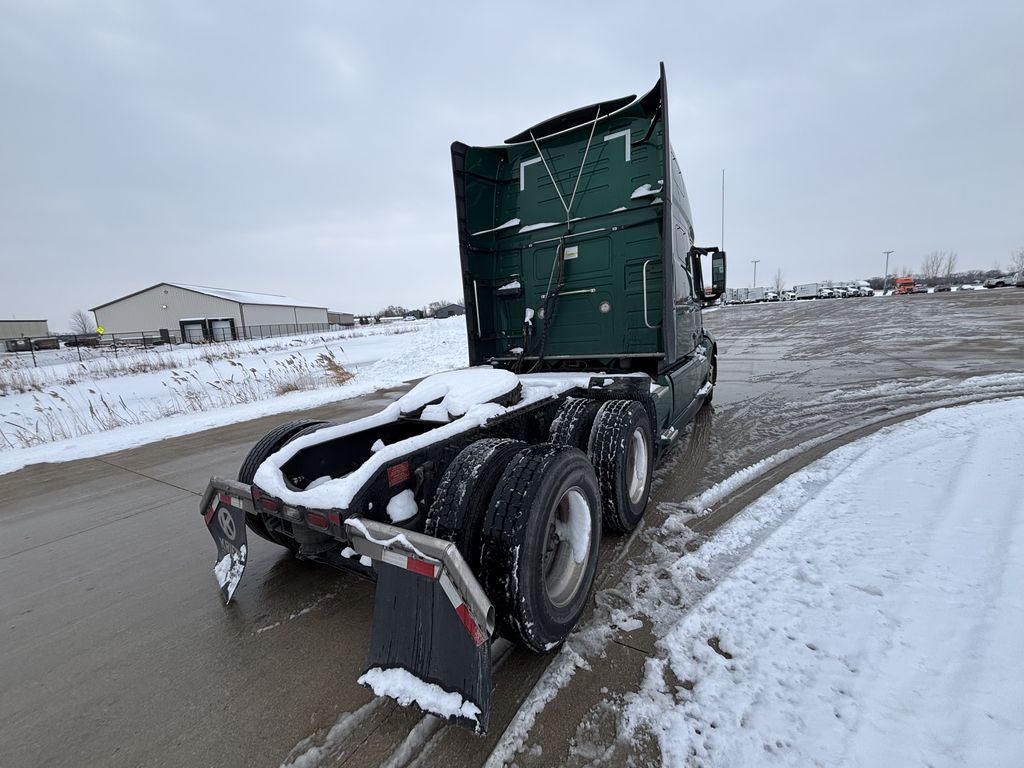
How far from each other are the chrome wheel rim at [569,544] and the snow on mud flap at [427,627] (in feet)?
2.49

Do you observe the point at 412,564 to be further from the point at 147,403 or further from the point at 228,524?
the point at 147,403

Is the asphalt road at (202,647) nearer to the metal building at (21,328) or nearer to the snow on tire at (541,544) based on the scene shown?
the snow on tire at (541,544)

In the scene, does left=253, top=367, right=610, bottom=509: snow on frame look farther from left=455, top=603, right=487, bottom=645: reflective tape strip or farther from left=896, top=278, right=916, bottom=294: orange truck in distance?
left=896, top=278, right=916, bottom=294: orange truck in distance

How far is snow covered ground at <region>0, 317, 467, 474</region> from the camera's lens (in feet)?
24.7

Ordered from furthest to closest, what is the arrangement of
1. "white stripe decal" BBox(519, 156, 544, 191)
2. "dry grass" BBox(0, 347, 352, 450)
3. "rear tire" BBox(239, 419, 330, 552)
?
"dry grass" BBox(0, 347, 352, 450) < "white stripe decal" BBox(519, 156, 544, 191) < "rear tire" BBox(239, 419, 330, 552)

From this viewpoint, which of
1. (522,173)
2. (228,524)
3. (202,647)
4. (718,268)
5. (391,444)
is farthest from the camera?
(718,268)

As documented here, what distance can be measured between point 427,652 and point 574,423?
2027 millimetres

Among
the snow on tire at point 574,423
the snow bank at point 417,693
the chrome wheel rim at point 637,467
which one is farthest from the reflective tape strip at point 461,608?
the chrome wheel rim at point 637,467

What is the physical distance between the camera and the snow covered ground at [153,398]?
296 inches

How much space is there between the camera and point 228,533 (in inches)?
107

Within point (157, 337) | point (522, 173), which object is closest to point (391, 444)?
point (522, 173)

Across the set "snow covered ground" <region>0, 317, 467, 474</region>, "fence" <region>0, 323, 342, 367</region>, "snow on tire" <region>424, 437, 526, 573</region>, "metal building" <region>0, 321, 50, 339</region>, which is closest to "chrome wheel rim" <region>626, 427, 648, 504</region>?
"snow on tire" <region>424, 437, 526, 573</region>

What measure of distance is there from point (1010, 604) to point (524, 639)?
240cm

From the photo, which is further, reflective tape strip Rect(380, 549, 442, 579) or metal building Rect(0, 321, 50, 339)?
metal building Rect(0, 321, 50, 339)
